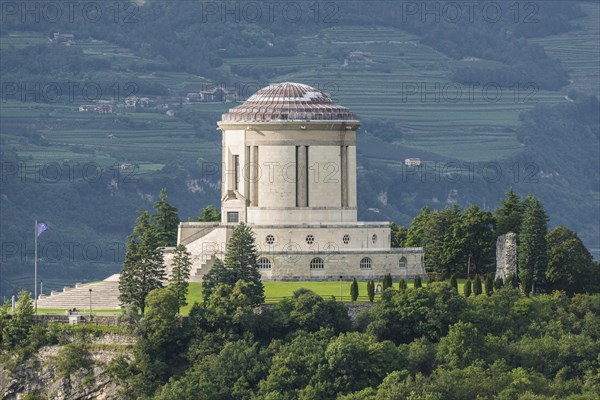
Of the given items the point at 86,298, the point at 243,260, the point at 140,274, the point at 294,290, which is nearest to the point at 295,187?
the point at 294,290

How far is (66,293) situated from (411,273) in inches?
518

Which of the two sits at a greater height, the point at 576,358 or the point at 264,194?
the point at 264,194

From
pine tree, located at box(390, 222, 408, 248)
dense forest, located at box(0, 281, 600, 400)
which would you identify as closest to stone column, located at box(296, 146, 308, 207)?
pine tree, located at box(390, 222, 408, 248)

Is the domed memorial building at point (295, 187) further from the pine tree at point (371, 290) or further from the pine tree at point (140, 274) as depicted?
the pine tree at point (140, 274)

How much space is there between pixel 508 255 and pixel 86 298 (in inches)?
641

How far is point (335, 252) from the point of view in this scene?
97562mm

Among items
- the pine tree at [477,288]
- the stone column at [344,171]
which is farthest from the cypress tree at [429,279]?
the stone column at [344,171]

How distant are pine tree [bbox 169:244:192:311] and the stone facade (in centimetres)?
1232

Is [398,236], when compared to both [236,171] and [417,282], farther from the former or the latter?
[417,282]

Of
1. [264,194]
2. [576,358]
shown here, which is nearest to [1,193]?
[264,194]

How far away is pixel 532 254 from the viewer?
98.1 m

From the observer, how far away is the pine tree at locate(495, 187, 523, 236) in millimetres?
101375

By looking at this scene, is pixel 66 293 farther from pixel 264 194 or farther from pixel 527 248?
pixel 527 248

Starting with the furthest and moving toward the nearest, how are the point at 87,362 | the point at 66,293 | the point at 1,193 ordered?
the point at 1,193, the point at 66,293, the point at 87,362
